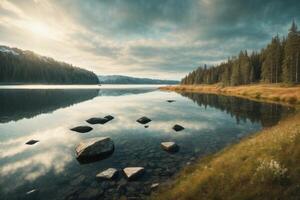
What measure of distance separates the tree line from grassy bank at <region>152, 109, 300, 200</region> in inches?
3102

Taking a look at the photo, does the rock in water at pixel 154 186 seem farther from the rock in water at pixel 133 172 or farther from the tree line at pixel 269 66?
the tree line at pixel 269 66

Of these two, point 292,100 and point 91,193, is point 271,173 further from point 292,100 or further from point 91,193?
point 292,100

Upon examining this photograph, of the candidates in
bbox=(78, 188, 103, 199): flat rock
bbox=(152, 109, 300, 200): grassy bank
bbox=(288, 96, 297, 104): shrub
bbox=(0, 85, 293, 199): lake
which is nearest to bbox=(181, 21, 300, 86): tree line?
bbox=(288, 96, 297, 104): shrub

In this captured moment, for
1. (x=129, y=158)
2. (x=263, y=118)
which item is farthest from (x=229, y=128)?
(x=129, y=158)

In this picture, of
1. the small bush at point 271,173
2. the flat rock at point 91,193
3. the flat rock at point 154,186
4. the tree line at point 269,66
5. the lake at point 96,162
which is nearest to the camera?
the small bush at point 271,173

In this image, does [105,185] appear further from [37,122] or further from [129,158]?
[37,122]

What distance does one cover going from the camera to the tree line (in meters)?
76.7

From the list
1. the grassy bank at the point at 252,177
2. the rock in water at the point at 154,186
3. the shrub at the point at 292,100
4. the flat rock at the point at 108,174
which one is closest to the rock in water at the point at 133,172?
the flat rock at the point at 108,174

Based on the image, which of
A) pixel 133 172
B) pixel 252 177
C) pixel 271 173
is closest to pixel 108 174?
pixel 133 172

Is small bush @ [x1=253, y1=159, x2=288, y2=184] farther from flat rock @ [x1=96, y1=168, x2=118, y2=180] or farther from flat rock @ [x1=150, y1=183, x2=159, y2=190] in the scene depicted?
flat rock @ [x1=96, y1=168, x2=118, y2=180]

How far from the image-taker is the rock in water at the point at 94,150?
17.3 meters

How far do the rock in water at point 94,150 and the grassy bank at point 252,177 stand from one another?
7.90m

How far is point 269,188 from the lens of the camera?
8648mm

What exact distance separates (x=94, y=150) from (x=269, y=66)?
335 feet
